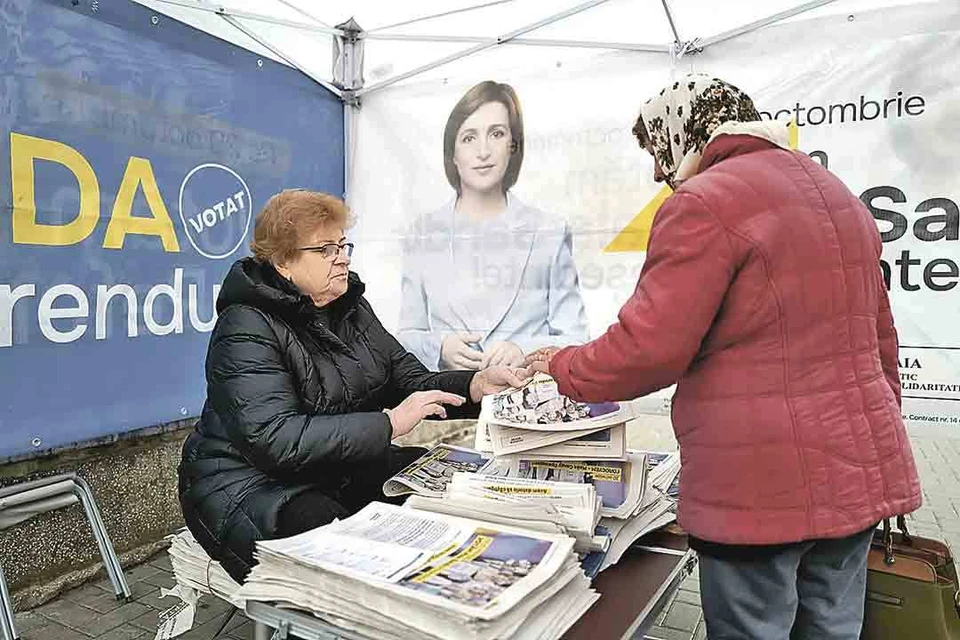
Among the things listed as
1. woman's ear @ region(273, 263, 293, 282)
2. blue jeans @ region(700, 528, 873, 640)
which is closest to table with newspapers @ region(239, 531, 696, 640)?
blue jeans @ region(700, 528, 873, 640)

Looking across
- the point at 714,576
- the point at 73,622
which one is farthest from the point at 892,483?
the point at 73,622

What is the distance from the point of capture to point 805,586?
1313mm

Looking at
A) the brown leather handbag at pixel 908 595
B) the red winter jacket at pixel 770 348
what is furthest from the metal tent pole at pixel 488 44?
the brown leather handbag at pixel 908 595

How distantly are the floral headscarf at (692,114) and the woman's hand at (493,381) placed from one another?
0.80 metres

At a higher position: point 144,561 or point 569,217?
point 569,217

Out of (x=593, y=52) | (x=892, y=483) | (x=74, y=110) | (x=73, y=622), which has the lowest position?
(x=73, y=622)

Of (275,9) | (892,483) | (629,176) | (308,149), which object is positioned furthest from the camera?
(308,149)

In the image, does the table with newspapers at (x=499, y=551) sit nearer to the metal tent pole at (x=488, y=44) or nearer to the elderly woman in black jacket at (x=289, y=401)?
the elderly woman in black jacket at (x=289, y=401)

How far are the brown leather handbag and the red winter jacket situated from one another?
342mm

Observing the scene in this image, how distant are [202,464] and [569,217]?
1.92m

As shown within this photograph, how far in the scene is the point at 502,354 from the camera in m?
3.33

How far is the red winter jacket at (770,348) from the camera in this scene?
3.88 ft

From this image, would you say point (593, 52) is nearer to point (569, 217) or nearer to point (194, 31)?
point (569, 217)

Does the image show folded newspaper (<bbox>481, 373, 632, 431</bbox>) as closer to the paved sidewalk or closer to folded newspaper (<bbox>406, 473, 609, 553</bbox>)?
folded newspaper (<bbox>406, 473, 609, 553</bbox>)
